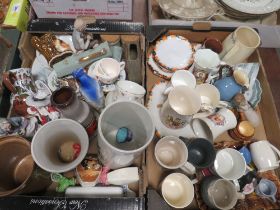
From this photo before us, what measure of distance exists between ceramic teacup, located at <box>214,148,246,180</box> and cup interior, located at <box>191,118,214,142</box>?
59 mm

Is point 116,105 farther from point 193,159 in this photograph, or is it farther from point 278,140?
point 278,140

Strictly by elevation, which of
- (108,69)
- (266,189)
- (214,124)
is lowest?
(266,189)

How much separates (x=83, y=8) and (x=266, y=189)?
2.65ft

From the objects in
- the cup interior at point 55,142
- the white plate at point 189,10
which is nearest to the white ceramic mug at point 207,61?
the white plate at point 189,10

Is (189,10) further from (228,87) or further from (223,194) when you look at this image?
(223,194)

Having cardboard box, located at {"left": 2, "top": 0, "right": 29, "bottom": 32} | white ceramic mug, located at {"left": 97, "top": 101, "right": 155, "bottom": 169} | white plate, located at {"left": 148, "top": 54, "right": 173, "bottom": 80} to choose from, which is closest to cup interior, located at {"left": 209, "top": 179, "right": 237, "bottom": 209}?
white ceramic mug, located at {"left": 97, "top": 101, "right": 155, "bottom": 169}

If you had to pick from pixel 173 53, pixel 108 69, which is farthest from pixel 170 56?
pixel 108 69

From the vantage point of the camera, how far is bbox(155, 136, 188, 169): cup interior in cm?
70

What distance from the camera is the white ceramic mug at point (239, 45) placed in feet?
2.74

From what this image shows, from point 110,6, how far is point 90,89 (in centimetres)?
37

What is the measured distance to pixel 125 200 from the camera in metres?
0.58

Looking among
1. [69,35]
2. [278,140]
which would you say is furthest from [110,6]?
[278,140]

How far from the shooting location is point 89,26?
83 cm

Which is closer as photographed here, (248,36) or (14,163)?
(14,163)
